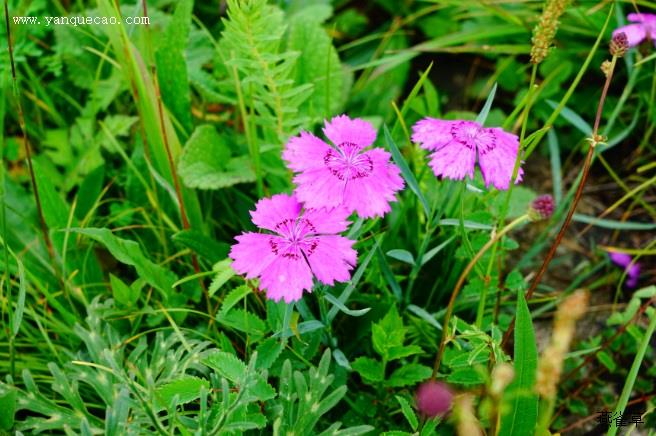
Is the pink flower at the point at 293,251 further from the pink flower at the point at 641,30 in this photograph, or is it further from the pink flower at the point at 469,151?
the pink flower at the point at 641,30

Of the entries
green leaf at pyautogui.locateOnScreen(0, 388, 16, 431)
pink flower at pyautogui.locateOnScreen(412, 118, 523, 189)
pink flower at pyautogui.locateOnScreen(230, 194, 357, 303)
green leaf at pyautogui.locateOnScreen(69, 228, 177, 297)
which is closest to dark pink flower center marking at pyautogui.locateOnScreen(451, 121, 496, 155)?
pink flower at pyautogui.locateOnScreen(412, 118, 523, 189)

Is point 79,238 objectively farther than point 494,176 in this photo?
Yes

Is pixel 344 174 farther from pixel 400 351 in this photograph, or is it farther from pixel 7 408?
pixel 7 408

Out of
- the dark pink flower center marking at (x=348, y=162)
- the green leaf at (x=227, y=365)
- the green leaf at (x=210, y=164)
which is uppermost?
the dark pink flower center marking at (x=348, y=162)

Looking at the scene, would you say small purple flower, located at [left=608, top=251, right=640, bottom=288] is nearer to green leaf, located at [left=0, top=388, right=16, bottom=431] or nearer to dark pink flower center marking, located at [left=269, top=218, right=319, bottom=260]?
dark pink flower center marking, located at [left=269, top=218, right=319, bottom=260]

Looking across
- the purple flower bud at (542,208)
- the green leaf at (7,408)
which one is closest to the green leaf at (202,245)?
the green leaf at (7,408)

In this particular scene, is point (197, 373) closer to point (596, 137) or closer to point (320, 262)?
point (320, 262)

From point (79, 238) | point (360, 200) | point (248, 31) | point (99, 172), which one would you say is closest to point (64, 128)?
point (99, 172)

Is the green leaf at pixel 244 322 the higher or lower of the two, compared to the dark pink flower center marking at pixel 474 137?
lower
